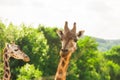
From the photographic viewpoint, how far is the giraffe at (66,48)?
11.3 m

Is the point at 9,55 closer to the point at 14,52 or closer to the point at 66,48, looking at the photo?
the point at 14,52

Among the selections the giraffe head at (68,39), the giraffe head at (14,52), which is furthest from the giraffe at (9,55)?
the giraffe head at (68,39)

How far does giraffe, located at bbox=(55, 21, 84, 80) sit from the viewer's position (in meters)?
11.3

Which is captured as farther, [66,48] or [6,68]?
[6,68]

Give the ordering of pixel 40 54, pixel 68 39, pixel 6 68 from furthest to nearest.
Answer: pixel 40 54 < pixel 6 68 < pixel 68 39

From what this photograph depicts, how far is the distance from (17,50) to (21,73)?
4858 cm

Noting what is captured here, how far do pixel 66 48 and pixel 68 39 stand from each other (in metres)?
0.41

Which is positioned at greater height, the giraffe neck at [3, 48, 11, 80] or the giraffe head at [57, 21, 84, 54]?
the giraffe head at [57, 21, 84, 54]

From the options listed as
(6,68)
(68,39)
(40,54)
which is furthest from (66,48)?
(40,54)

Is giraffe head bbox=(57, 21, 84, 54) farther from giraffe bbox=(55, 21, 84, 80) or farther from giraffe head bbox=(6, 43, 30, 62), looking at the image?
giraffe head bbox=(6, 43, 30, 62)

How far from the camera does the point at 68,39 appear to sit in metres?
11.7

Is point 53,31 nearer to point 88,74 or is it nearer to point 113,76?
point 88,74

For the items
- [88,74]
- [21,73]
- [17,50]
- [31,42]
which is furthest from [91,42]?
[17,50]

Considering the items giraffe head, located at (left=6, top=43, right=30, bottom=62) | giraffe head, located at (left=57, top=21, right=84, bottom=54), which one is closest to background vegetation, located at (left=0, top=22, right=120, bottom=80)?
giraffe head, located at (left=6, top=43, right=30, bottom=62)
